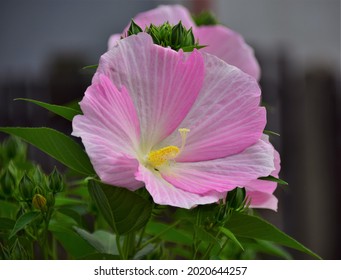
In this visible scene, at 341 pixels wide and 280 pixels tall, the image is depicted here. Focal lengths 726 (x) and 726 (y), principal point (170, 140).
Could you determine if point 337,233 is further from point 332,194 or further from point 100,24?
point 100,24

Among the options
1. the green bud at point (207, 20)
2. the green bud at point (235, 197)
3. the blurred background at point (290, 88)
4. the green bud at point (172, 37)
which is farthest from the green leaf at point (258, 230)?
the blurred background at point (290, 88)

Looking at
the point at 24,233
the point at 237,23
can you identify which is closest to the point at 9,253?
the point at 24,233

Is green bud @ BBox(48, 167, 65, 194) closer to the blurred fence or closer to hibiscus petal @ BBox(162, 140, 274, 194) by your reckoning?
hibiscus petal @ BBox(162, 140, 274, 194)

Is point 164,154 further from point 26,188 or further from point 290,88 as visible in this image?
point 290,88

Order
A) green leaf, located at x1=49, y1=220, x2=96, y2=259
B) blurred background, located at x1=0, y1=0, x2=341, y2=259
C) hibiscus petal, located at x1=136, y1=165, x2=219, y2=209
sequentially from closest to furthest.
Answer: hibiscus petal, located at x1=136, y1=165, x2=219, y2=209 → green leaf, located at x1=49, y1=220, x2=96, y2=259 → blurred background, located at x1=0, y1=0, x2=341, y2=259

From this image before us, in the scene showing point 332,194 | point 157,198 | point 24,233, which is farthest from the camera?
point 332,194

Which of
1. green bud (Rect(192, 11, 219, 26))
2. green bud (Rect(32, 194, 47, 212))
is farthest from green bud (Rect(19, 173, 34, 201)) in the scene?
green bud (Rect(192, 11, 219, 26))

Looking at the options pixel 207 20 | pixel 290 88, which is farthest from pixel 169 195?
pixel 290 88
